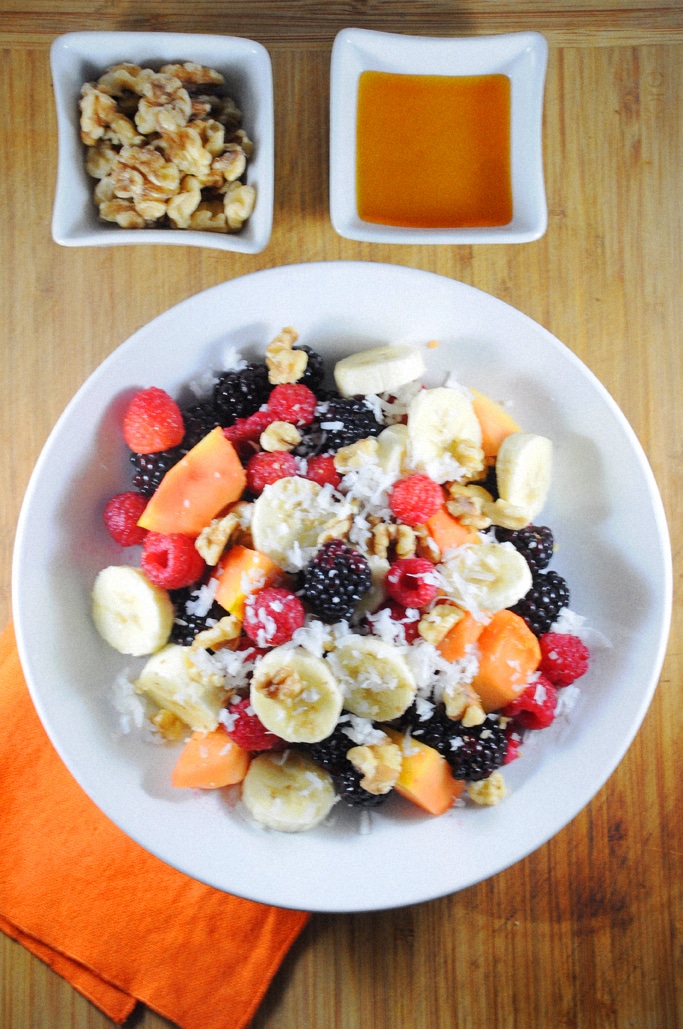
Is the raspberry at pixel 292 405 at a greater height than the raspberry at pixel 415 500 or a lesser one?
greater

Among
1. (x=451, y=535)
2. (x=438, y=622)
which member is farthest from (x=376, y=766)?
(x=451, y=535)

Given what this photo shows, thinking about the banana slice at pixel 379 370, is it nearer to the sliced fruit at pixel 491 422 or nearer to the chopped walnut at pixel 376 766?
the sliced fruit at pixel 491 422

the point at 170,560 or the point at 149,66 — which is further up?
the point at 149,66

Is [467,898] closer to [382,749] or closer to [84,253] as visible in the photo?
[382,749]

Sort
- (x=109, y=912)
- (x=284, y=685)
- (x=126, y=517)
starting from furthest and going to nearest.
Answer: (x=109, y=912)
(x=126, y=517)
(x=284, y=685)

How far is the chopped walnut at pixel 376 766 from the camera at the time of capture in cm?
95

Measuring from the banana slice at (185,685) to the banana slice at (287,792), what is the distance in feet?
0.28

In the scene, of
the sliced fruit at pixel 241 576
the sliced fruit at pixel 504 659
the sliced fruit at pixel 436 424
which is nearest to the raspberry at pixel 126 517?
the sliced fruit at pixel 241 576

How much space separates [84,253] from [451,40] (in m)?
0.56

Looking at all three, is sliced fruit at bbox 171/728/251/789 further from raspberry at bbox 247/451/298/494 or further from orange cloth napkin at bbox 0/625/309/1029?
raspberry at bbox 247/451/298/494

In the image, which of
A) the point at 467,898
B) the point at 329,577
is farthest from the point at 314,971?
the point at 329,577

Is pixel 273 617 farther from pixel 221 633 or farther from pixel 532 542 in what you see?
pixel 532 542

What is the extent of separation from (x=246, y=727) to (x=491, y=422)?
0.49 m

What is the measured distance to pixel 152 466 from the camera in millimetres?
1022
